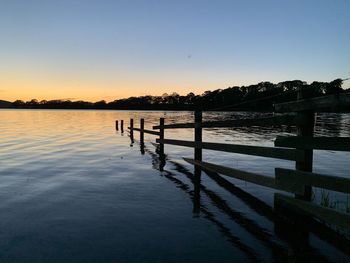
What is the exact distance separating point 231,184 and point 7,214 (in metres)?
5.80

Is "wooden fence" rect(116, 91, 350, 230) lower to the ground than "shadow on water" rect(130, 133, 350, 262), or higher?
higher

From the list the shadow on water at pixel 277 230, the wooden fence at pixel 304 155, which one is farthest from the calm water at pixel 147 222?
the wooden fence at pixel 304 155

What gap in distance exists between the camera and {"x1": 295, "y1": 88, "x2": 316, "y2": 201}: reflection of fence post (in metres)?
6.19

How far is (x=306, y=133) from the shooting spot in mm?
6438

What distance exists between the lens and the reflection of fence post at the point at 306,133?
20.3 ft

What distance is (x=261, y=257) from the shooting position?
196 inches

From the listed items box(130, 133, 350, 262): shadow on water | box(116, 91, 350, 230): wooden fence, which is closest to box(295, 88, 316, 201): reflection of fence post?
box(116, 91, 350, 230): wooden fence

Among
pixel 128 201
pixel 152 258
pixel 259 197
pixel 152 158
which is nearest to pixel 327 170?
pixel 259 197

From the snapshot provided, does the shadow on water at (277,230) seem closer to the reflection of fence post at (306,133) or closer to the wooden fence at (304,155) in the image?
the wooden fence at (304,155)

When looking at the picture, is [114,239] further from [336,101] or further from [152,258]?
[336,101]

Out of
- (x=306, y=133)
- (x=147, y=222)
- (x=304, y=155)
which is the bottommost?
(x=147, y=222)

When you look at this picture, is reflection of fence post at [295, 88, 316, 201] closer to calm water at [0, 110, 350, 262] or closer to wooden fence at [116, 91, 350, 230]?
wooden fence at [116, 91, 350, 230]

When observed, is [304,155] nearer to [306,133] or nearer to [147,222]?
[306,133]

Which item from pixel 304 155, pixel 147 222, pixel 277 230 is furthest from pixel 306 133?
pixel 147 222
